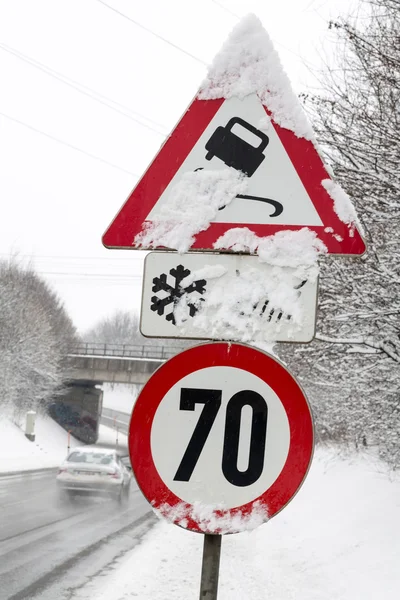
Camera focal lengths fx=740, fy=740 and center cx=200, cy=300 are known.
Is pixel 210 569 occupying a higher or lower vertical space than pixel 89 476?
higher

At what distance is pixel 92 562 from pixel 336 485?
31.4ft

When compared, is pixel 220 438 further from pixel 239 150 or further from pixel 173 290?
pixel 239 150

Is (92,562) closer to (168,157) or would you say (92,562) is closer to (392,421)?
(392,421)

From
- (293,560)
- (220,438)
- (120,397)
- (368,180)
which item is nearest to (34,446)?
(293,560)

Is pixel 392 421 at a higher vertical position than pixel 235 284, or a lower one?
lower

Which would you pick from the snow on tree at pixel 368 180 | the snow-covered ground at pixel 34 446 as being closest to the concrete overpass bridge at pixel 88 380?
the snow-covered ground at pixel 34 446

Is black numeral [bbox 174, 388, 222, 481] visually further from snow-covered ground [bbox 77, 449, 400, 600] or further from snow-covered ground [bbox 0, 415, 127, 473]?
snow-covered ground [bbox 0, 415, 127, 473]

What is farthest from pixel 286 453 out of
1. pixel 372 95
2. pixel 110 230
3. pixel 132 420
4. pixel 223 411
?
pixel 372 95

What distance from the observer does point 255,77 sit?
9.59 feet

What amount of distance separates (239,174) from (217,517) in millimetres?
1260

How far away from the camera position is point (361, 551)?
29.9 ft

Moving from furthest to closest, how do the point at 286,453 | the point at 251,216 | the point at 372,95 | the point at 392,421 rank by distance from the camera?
the point at 392,421, the point at 372,95, the point at 251,216, the point at 286,453

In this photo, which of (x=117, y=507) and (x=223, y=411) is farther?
(x=117, y=507)

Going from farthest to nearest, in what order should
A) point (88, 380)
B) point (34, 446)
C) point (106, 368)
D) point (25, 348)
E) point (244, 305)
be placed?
1. point (88, 380)
2. point (106, 368)
3. point (25, 348)
4. point (34, 446)
5. point (244, 305)
